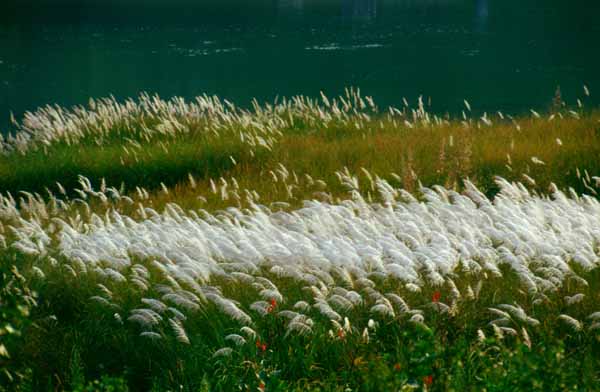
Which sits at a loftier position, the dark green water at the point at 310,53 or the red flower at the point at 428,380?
the red flower at the point at 428,380

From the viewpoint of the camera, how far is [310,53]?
40219 millimetres

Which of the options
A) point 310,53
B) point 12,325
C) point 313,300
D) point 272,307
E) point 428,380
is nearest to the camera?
point 428,380

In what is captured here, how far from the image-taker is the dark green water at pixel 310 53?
→ 31.4 meters

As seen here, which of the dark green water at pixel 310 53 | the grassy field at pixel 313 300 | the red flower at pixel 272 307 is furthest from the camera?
the dark green water at pixel 310 53

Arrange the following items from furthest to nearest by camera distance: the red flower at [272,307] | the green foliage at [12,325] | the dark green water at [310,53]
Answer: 1. the dark green water at [310,53]
2. the red flower at [272,307]
3. the green foliage at [12,325]

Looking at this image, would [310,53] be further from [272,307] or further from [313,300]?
[272,307]

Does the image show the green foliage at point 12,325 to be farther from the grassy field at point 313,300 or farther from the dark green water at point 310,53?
the dark green water at point 310,53

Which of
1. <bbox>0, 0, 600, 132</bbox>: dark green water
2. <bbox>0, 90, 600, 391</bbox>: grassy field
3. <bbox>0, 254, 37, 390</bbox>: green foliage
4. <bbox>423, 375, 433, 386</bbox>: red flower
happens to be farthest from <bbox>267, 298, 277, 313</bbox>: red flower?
<bbox>0, 0, 600, 132</bbox>: dark green water

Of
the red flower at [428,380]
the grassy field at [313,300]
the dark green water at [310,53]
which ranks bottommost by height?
A: the dark green water at [310,53]

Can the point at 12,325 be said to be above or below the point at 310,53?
above

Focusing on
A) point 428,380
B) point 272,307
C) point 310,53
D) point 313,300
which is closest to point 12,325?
point 272,307

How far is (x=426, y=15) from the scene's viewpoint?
58.9 m

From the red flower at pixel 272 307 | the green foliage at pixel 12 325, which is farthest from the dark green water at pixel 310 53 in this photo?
the green foliage at pixel 12 325

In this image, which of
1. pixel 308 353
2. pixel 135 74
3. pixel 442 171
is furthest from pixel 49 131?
pixel 135 74
